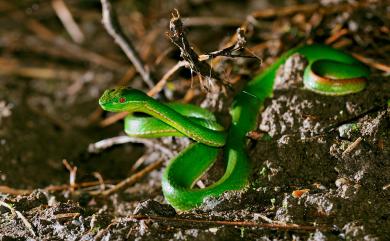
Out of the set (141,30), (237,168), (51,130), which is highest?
(141,30)

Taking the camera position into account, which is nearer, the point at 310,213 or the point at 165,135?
the point at 310,213

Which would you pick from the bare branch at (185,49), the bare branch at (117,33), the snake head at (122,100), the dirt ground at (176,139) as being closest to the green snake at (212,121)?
the snake head at (122,100)

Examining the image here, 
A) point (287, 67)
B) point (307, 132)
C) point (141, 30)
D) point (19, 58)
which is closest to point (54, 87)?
point (19, 58)

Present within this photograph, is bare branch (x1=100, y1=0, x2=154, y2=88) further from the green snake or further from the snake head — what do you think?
the snake head

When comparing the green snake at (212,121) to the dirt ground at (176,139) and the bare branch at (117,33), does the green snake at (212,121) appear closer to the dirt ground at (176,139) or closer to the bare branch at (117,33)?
the dirt ground at (176,139)

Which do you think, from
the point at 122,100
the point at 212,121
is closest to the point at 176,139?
the point at 212,121

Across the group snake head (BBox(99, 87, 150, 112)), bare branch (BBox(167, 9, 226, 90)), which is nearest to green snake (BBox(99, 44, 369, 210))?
snake head (BBox(99, 87, 150, 112))

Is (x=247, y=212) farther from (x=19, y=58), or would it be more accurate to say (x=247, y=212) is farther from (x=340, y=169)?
(x=19, y=58)
